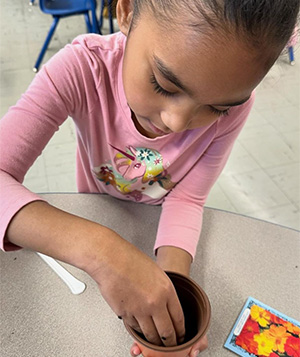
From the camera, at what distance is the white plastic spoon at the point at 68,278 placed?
24.3 inches

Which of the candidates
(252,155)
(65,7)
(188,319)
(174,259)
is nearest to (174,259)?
(174,259)

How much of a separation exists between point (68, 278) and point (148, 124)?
29 centimetres

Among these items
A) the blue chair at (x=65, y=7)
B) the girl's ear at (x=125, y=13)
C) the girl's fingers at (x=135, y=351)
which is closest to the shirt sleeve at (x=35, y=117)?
the girl's ear at (x=125, y=13)

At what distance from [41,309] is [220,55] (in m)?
0.46

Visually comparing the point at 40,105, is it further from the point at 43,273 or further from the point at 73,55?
the point at 43,273

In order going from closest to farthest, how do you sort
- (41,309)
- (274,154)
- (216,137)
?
(41,309)
(216,137)
(274,154)

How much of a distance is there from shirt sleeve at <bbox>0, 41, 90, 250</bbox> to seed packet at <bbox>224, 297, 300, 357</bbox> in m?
0.38

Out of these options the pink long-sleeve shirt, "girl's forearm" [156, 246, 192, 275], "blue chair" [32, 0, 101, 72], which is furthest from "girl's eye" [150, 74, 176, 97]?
"blue chair" [32, 0, 101, 72]

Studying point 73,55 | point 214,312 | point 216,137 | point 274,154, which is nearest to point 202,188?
point 216,137

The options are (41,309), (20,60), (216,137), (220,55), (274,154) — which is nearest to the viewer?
(220,55)

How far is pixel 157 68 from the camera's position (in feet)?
1.49

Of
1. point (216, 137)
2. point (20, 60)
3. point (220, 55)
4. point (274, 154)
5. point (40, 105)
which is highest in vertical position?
point (220, 55)

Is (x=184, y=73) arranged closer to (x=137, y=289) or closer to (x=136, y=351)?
(x=137, y=289)

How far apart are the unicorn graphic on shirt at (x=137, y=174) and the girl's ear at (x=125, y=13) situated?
255 millimetres
